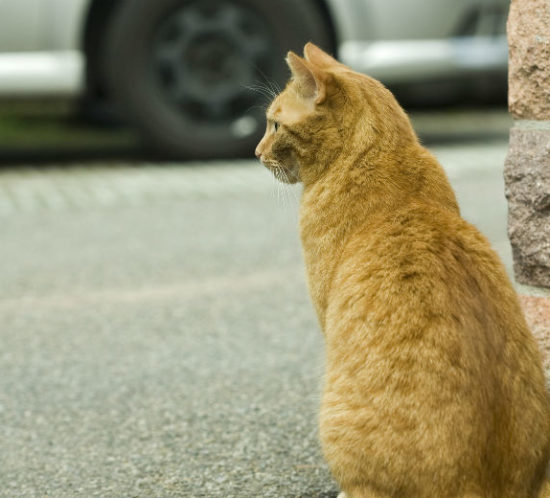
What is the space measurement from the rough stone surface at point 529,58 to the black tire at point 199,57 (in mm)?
4276

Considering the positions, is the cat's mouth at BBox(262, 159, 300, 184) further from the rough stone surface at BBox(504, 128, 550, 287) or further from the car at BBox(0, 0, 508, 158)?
the car at BBox(0, 0, 508, 158)

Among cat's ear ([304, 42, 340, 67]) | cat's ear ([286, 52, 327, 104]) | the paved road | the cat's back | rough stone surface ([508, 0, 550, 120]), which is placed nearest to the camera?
the cat's back

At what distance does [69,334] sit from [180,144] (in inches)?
117

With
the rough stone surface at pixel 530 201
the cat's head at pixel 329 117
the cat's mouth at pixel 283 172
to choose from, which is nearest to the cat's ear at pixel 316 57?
the cat's head at pixel 329 117

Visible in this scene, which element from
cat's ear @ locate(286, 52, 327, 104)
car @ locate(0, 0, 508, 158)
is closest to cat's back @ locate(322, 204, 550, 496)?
cat's ear @ locate(286, 52, 327, 104)

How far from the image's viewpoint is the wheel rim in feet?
22.6

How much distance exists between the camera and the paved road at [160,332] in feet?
9.88

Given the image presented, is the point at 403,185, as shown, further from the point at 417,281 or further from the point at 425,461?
the point at 425,461

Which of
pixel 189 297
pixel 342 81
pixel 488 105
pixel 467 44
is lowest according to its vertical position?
pixel 488 105

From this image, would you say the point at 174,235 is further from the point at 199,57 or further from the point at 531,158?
the point at 531,158

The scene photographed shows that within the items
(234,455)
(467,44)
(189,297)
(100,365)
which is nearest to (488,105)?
(467,44)

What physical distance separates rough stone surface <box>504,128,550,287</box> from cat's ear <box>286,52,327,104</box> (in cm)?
49

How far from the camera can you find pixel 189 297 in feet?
15.9

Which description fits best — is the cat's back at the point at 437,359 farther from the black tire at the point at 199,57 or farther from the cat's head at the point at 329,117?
the black tire at the point at 199,57
